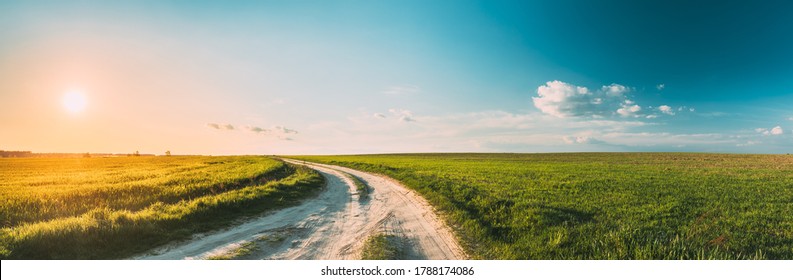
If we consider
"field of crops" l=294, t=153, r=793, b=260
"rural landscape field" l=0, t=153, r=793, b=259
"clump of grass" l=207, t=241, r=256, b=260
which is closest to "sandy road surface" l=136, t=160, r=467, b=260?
"clump of grass" l=207, t=241, r=256, b=260

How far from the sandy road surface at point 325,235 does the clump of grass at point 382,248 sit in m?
0.15

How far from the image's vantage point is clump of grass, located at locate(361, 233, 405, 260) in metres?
7.87

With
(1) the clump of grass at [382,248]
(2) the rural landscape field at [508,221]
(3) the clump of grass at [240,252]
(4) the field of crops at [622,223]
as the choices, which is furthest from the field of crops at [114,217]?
(4) the field of crops at [622,223]

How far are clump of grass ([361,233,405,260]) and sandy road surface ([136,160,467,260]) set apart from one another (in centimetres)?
15

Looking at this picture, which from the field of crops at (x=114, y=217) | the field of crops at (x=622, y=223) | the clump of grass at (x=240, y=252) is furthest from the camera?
the field of crops at (x=622, y=223)

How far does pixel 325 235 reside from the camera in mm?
9883

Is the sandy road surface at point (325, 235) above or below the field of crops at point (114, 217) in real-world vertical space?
below

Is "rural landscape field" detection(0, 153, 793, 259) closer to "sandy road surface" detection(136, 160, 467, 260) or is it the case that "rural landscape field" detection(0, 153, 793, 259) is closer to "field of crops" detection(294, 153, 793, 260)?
"field of crops" detection(294, 153, 793, 260)

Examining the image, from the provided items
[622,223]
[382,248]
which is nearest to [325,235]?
[382,248]

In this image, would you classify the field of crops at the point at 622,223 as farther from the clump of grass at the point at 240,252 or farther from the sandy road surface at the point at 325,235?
the clump of grass at the point at 240,252

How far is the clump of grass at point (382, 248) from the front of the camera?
7.87 meters

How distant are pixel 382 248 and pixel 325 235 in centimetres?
229
